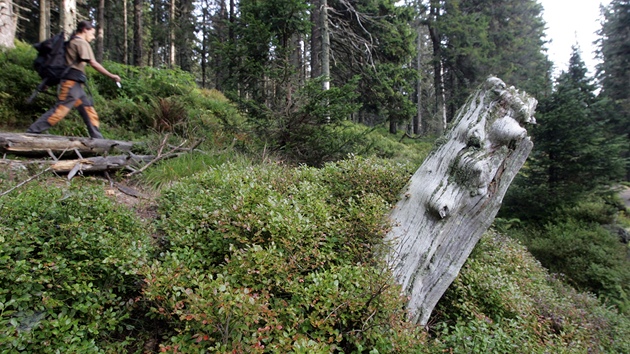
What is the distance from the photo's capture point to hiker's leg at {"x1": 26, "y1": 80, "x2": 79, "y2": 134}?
4777 millimetres

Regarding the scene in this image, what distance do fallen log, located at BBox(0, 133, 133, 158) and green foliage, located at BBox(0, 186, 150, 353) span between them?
6.40ft

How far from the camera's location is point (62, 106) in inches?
192

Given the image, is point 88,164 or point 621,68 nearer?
point 88,164

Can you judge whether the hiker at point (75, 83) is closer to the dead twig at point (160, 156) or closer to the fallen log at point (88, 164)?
the fallen log at point (88, 164)

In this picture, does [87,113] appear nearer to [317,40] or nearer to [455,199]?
[455,199]

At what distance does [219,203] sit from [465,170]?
2.65 m

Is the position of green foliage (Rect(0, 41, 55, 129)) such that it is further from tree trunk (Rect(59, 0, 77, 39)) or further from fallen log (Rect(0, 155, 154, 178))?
tree trunk (Rect(59, 0, 77, 39))

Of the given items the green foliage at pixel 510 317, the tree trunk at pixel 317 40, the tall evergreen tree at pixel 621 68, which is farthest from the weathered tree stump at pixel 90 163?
the tall evergreen tree at pixel 621 68

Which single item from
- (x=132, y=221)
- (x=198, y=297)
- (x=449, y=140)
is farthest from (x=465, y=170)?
(x=132, y=221)

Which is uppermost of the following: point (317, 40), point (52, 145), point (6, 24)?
point (317, 40)

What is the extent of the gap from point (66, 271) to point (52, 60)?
172 inches

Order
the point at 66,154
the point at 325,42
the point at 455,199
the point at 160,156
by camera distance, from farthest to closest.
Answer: the point at 325,42 < the point at 160,156 < the point at 66,154 < the point at 455,199

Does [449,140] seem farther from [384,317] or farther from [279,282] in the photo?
[279,282]

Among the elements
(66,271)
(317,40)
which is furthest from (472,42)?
(66,271)
